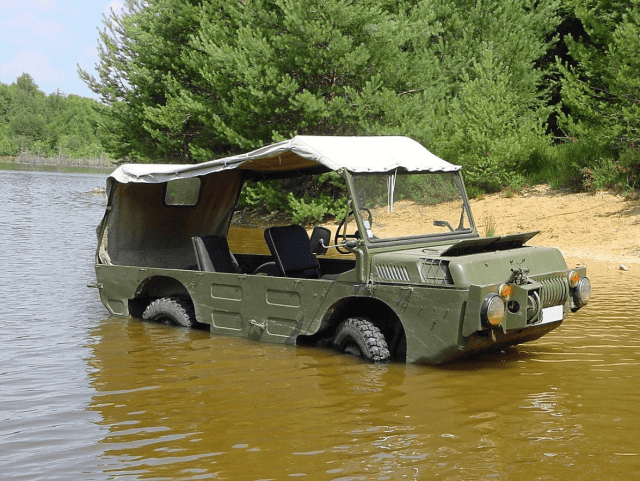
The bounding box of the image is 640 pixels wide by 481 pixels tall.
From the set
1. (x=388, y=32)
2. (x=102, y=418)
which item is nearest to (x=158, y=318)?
(x=102, y=418)

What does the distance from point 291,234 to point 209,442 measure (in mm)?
3392

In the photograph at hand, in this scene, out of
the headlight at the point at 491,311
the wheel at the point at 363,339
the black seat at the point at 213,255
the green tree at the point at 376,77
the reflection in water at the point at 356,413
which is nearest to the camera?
the reflection in water at the point at 356,413

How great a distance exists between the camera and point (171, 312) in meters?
8.59

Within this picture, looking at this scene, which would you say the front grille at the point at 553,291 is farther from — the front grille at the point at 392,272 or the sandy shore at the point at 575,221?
the sandy shore at the point at 575,221

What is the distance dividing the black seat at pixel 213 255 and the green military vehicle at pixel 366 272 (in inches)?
0.6

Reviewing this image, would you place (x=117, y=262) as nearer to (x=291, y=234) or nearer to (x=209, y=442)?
(x=291, y=234)

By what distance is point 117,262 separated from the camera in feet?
30.6

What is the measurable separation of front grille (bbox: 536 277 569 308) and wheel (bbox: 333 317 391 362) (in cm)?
136

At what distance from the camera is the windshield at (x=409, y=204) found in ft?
23.3

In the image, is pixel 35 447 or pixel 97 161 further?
pixel 97 161

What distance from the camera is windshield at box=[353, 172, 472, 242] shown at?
711cm

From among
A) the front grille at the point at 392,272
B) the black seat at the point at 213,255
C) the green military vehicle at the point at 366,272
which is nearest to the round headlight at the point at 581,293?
the green military vehicle at the point at 366,272

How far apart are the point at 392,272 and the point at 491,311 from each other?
95cm

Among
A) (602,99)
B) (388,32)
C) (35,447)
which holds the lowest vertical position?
(35,447)
